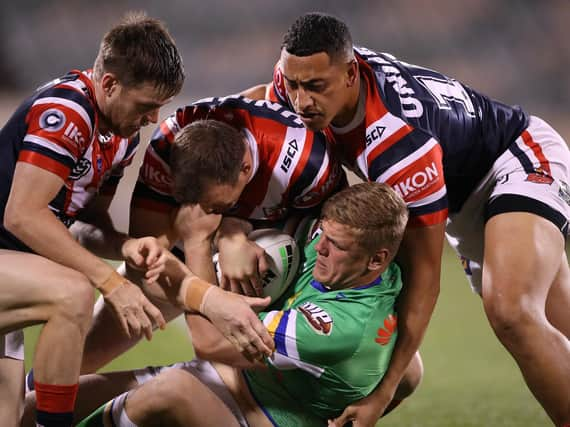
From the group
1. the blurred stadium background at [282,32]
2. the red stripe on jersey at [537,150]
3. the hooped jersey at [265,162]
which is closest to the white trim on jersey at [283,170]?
the hooped jersey at [265,162]

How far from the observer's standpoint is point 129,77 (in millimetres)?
2971

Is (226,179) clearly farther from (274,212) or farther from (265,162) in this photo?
(274,212)

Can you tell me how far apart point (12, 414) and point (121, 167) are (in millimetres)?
1061

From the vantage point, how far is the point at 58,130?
2.85 metres

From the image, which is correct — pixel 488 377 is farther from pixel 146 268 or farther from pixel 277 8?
pixel 277 8

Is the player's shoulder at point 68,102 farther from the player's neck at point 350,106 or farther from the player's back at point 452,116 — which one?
the player's back at point 452,116

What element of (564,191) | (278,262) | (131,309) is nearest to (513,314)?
(564,191)

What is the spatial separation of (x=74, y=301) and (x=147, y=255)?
365mm

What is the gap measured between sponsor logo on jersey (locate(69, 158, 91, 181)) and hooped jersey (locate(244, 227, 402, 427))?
0.84 meters

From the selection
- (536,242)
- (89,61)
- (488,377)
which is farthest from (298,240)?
(89,61)

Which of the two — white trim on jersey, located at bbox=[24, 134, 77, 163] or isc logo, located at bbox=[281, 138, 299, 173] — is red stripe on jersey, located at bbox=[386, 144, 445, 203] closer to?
isc logo, located at bbox=[281, 138, 299, 173]

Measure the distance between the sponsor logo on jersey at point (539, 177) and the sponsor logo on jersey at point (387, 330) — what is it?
2.95ft

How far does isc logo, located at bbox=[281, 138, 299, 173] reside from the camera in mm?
3234

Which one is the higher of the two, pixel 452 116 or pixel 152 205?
pixel 452 116
